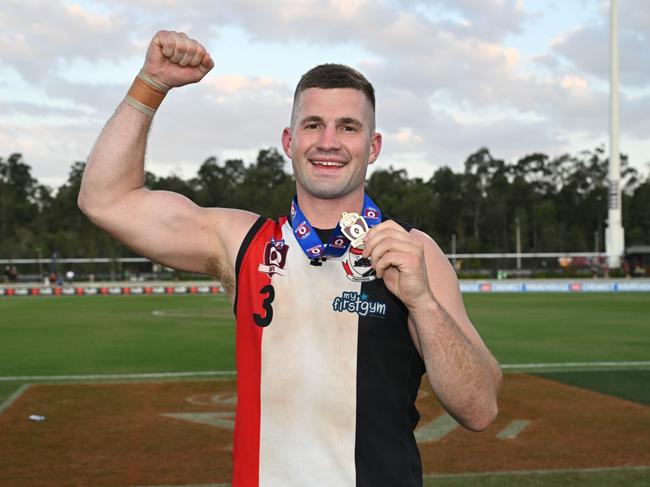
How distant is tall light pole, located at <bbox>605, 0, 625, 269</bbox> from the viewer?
66562 millimetres

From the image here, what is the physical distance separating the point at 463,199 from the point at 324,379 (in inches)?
4508

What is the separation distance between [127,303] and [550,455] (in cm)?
3137

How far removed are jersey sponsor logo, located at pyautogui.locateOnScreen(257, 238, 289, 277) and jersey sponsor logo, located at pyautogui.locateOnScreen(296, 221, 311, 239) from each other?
0.08 meters

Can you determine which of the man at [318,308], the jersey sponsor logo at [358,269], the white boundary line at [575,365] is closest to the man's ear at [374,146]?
the man at [318,308]

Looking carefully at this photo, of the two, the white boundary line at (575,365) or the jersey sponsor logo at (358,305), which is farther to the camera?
the white boundary line at (575,365)

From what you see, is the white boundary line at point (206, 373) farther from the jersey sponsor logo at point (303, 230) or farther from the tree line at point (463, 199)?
the tree line at point (463, 199)

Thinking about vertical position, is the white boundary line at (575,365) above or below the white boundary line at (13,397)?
above

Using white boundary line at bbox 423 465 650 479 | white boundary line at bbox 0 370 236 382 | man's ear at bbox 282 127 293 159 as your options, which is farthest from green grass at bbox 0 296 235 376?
man's ear at bbox 282 127 293 159

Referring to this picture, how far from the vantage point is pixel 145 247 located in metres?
3.20

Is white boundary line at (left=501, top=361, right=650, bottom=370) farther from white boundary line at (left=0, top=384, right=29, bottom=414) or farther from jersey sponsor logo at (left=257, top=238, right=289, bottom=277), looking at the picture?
jersey sponsor logo at (left=257, top=238, right=289, bottom=277)

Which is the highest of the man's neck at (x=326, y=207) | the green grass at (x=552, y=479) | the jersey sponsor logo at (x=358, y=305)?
the man's neck at (x=326, y=207)

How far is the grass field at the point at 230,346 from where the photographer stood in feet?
40.9

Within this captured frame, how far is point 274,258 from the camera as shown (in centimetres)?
305

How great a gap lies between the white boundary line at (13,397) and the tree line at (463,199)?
86.7m
